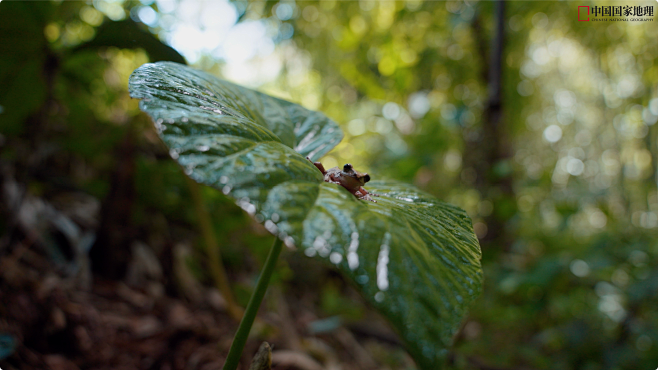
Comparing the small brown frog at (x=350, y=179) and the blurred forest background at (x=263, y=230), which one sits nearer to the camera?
the small brown frog at (x=350, y=179)

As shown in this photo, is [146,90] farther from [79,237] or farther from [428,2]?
[428,2]

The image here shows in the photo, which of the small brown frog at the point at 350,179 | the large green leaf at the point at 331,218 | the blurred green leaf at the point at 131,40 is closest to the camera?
the large green leaf at the point at 331,218

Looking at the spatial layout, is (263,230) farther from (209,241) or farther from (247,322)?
(247,322)

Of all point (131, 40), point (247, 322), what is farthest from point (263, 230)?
point (247, 322)

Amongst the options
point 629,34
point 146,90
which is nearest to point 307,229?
point 146,90

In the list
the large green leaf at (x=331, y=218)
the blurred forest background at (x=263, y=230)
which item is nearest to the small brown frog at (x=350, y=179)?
the large green leaf at (x=331, y=218)

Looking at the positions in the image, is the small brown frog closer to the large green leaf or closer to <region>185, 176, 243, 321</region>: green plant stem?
the large green leaf

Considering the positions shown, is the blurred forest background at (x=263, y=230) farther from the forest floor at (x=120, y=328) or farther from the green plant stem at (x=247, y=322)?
the green plant stem at (x=247, y=322)
